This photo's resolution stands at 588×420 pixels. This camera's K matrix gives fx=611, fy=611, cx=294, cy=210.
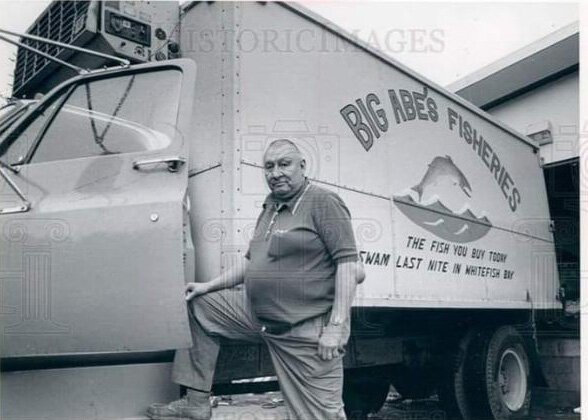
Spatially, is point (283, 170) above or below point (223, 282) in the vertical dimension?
above

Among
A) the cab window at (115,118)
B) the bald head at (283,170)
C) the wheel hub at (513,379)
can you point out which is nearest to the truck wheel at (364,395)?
the wheel hub at (513,379)

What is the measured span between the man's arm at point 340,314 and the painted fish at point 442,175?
A: 1.76 m

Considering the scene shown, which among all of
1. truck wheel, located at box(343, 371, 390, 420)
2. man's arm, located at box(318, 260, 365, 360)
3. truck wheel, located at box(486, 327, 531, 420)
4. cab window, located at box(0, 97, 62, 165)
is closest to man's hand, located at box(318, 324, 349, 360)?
man's arm, located at box(318, 260, 365, 360)

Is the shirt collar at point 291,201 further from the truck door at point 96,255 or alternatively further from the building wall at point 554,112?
the building wall at point 554,112

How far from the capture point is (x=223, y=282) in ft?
8.75

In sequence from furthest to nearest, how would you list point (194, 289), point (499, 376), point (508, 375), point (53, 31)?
point (508, 375), point (499, 376), point (53, 31), point (194, 289)

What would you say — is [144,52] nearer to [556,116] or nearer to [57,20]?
[57,20]

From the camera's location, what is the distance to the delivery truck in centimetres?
239

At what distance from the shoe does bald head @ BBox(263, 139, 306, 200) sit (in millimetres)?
913

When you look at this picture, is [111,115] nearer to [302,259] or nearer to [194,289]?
[194,289]

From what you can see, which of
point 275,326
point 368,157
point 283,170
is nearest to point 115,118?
point 283,170

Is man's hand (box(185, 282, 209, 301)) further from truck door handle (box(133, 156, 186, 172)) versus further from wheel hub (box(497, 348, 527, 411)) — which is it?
wheel hub (box(497, 348, 527, 411))

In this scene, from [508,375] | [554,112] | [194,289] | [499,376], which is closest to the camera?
[194,289]

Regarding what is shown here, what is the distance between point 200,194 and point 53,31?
4.88 ft
